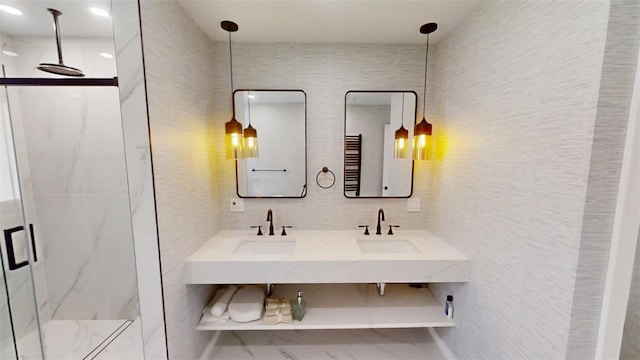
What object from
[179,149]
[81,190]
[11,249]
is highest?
[179,149]

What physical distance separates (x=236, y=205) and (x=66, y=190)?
3.98ft

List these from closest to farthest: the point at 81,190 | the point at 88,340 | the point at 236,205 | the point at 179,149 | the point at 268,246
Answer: the point at 179,149 < the point at 88,340 < the point at 81,190 < the point at 268,246 < the point at 236,205

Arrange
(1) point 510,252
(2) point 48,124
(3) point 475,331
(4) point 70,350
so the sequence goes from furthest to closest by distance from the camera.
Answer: (2) point 48,124, (4) point 70,350, (3) point 475,331, (1) point 510,252

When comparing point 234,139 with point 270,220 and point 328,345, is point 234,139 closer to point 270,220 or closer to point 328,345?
point 270,220

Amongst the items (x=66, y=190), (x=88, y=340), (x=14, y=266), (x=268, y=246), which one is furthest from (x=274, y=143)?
(x=88, y=340)

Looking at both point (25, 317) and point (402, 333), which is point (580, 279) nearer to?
point (402, 333)

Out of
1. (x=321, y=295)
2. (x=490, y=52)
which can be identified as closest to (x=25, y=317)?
(x=321, y=295)

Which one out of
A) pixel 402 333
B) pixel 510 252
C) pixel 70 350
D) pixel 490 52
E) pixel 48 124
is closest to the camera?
pixel 510 252

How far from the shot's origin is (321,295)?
6.22 feet

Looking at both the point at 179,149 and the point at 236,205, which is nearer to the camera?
the point at 179,149

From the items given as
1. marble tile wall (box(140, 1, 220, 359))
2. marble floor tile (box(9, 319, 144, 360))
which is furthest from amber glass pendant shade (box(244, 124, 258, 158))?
marble floor tile (box(9, 319, 144, 360))

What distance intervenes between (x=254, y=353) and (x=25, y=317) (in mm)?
1483

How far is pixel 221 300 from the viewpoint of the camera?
1.67m

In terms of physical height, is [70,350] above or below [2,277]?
below
